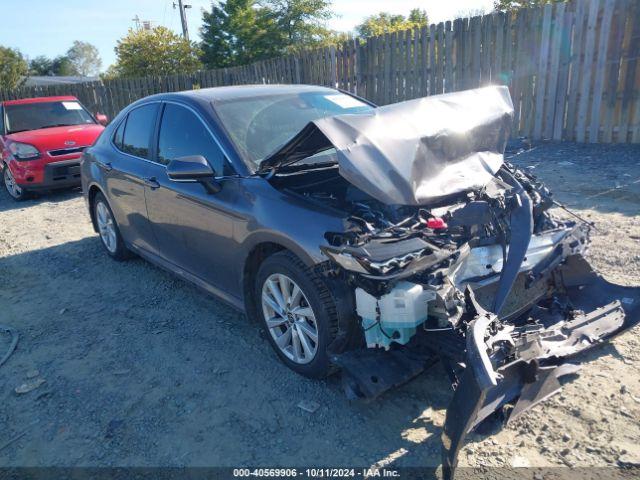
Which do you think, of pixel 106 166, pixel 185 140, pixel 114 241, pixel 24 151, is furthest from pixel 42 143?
pixel 185 140

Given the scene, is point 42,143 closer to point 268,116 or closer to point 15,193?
point 15,193

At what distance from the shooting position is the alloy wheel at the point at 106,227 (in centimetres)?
579

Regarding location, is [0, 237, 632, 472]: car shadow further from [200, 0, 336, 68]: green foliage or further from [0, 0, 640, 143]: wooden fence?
[200, 0, 336, 68]: green foliage

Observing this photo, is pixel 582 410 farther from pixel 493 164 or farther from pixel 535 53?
pixel 535 53

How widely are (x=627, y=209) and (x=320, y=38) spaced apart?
32639 millimetres

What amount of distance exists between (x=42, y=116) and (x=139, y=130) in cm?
707

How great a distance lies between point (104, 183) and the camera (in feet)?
18.1

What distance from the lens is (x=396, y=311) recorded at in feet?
8.54

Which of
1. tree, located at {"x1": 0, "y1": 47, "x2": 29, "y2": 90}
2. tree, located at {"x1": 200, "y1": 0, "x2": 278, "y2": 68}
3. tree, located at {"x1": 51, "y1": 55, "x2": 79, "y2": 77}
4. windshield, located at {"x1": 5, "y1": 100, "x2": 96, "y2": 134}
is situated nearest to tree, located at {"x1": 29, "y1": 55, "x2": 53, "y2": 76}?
tree, located at {"x1": 51, "y1": 55, "x2": 79, "y2": 77}

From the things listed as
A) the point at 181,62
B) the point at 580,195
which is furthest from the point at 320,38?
the point at 580,195

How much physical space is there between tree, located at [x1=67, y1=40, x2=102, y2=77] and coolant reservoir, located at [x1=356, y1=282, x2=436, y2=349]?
99755 mm

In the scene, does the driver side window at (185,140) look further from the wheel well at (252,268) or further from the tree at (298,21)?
the tree at (298,21)

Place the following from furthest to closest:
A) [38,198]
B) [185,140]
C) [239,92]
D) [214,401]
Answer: [38,198] < [239,92] < [185,140] < [214,401]

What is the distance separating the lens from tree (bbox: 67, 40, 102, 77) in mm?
90312
